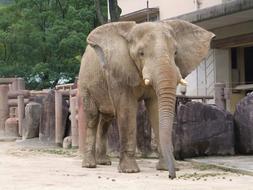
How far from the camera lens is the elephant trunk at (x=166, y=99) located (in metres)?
7.80

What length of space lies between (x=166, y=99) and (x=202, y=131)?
3222 mm

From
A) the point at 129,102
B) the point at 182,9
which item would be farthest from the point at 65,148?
the point at 182,9

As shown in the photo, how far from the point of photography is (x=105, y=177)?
28.4 ft

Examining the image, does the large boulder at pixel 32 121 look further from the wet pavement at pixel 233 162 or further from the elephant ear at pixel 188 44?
the elephant ear at pixel 188 44

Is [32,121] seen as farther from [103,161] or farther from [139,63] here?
[139,63]

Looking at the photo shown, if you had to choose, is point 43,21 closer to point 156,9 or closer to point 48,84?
point 48,84

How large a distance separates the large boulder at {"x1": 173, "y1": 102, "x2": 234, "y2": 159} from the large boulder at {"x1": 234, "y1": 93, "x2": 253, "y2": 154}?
155mm

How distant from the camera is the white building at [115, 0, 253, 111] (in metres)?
16.8

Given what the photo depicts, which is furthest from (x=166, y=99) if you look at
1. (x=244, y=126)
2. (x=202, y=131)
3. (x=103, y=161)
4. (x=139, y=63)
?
(x=244, y=126)

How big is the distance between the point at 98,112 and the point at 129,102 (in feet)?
4.67

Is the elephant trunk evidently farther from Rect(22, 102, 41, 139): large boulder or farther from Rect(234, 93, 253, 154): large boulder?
Rect(22, 102, 41, 139): large boulder

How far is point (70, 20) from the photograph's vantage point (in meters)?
34.4

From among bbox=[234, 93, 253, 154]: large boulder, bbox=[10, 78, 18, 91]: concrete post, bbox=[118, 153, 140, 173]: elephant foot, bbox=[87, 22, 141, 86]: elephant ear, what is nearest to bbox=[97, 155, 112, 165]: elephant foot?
bbox=[118, 153, 140, 173]: elephant foot

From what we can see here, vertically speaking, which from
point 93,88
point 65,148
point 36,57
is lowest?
point 65,148
